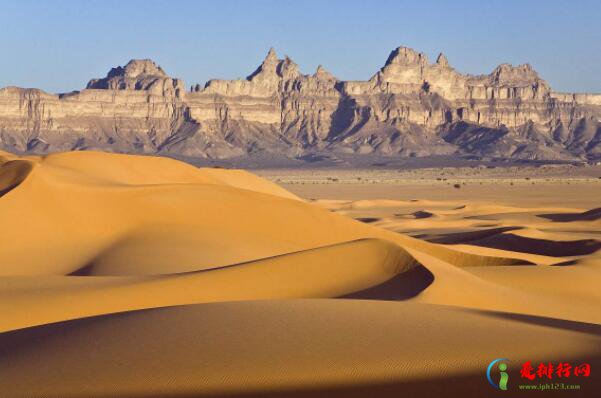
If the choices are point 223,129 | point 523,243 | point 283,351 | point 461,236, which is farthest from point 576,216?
point 223,129

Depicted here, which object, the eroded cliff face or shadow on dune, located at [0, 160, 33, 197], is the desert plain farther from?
the eroded cliff face

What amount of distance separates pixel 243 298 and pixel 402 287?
2207 millimetres

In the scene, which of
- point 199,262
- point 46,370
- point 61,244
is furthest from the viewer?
point 61,244

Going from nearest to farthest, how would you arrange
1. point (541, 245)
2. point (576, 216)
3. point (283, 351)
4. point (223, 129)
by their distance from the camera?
point (283, 351) → point (541, 245) → point (576, 216) → point (223, 129)

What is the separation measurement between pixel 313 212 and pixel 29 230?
21.7ft

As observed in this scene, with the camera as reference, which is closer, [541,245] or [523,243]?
[541,245]

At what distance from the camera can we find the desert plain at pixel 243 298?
6.95m

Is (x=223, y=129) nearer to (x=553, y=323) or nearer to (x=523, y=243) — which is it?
(x=523, y=243)

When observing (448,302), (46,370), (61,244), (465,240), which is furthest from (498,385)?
(465,240)

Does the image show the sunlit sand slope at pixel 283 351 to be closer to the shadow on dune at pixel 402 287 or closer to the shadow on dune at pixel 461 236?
the shadow on dune at pixel 402 287

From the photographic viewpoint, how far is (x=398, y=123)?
192125mm

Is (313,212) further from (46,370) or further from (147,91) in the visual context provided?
(147,91)

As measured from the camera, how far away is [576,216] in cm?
3906

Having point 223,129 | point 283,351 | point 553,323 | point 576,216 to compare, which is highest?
point 283,351
